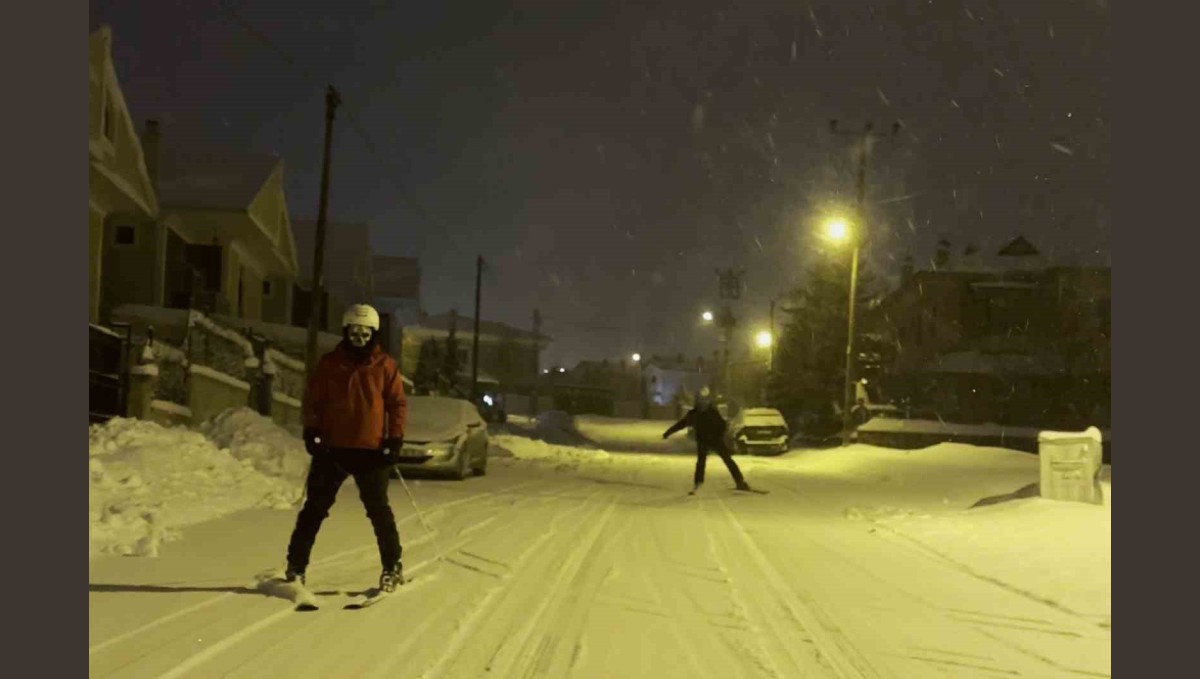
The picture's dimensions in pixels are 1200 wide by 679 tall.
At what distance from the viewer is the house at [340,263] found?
167 feet

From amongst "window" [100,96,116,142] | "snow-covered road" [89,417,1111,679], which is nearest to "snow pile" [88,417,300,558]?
"snow-covered road" [89,417,1111,679]

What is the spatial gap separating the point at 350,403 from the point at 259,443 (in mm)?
10555

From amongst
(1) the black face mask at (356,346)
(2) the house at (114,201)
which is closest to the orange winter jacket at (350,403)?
(1) the black face mask at (356,346)

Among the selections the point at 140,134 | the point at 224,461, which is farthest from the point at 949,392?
the point at 224,461

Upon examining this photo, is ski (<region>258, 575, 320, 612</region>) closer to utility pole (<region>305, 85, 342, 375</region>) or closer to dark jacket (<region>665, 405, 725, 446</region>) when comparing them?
dark jacket (<region>665, 405, 725, 446</region>)

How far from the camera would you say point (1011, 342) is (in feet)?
168

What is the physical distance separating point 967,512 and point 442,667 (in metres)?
10.7

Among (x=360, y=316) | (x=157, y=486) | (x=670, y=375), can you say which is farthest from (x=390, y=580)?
(x=670, y=375)

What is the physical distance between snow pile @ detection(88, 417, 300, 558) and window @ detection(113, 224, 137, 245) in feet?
54.4

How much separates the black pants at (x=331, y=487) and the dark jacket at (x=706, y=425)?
→ 11553mm

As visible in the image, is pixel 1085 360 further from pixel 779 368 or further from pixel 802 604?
pixel 802 604

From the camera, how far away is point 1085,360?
162 ft

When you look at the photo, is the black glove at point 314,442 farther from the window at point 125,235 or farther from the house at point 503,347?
the house at point 503,347

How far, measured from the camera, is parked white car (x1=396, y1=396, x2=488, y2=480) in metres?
18.5
